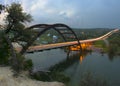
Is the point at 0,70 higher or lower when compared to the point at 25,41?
lower

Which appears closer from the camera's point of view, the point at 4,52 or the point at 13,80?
the point at 13,80

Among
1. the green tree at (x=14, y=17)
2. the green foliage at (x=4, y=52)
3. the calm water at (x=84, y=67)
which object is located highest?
the green tree at (x=14, y=17)

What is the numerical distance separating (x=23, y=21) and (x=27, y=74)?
1025 centimetres

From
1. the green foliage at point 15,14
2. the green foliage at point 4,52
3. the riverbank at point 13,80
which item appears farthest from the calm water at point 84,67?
the green foliage at point 15,14

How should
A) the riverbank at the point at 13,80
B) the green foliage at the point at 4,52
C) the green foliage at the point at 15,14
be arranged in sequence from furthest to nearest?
the green foliage at the point at 15,14
the green foliage at the point at 4,52
the riverbank at the point at 13,80

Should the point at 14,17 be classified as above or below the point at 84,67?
above

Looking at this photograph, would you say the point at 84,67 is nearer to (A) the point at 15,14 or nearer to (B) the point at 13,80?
(A) the point at 15,14

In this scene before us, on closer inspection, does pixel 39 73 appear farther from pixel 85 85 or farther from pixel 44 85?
pixel 85 85

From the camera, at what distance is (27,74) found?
3228cm

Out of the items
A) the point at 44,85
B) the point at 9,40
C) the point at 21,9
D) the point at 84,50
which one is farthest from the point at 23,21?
the point at 84,50

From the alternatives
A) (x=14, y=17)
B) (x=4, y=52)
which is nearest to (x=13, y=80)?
(x=4, y=52)

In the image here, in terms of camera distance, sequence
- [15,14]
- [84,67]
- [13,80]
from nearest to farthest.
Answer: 1. [13,80]
2. [15,14]
3. [84,67]

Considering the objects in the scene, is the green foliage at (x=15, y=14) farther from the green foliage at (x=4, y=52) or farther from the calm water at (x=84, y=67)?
Result: the calm water at (x=84, y=67)

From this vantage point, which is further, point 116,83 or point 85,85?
point 116,83
